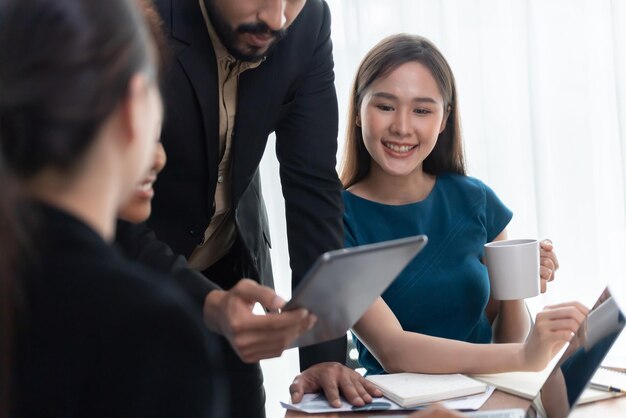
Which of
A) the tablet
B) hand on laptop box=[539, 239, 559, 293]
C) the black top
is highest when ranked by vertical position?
the black top

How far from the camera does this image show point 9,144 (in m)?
0.76

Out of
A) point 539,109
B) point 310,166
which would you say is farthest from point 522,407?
point 539,109

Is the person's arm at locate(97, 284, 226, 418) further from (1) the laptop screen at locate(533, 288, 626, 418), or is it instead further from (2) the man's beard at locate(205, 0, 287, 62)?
(2) the man's beard at locate(205, 0, 287, 62)

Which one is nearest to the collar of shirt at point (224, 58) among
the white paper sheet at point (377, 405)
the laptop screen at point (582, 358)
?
the white paper sheet at point (377, 405)

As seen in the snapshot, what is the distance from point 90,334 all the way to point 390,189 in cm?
146

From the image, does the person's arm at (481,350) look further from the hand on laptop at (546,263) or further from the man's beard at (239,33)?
the man's beard at (239,33)

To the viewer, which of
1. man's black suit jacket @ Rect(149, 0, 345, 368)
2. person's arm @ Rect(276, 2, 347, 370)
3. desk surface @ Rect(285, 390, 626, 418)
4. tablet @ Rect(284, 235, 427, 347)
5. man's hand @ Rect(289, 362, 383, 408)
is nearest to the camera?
tablet @ Rect(284, 235, 427, 347)

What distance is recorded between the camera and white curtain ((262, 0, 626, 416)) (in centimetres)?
332

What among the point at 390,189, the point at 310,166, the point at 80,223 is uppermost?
the point at 80,223

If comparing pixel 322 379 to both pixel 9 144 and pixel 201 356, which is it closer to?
pixel 201 356

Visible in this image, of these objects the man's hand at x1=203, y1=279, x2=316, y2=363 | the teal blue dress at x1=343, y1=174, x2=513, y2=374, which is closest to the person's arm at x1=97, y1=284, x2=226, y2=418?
the man's hand at x1=203, y1=279, x2=316, y2=363

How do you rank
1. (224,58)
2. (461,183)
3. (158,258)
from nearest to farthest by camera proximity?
(158,258) < (224,58) < (461,183)

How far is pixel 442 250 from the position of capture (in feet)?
6.91

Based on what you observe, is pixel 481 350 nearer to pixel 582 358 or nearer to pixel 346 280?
pixel 582 358
